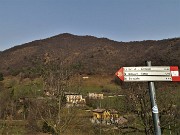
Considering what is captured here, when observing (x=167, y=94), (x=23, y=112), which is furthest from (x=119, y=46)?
(x=167, y=94)

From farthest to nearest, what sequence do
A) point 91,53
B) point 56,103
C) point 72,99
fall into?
point 91,53 → point 72,99 → point 56,103

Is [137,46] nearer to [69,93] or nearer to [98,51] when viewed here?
[98,51]

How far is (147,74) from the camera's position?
16.3ft

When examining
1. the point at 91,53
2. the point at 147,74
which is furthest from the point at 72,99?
the point at 91,53

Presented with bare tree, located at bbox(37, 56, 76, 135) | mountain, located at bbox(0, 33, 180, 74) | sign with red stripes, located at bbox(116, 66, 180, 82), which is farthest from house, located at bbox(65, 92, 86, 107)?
mountain, located at bbox(0, 33, 180, 74)

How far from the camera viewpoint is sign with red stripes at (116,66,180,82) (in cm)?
496

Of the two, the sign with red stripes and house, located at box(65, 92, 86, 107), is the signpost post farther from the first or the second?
house, located at box(65, 92, 86, 107)

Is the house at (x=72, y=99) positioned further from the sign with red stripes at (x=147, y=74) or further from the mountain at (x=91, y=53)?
the mountain at (x=91, y=53)

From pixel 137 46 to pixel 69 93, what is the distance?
89.0 meters

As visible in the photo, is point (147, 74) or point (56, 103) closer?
point (147, 74)

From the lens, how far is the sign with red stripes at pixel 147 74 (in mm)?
4965

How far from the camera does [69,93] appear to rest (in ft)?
75.2

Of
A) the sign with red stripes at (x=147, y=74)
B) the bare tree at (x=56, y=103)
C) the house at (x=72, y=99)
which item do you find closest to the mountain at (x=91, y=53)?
the house at (x=72, y=99)

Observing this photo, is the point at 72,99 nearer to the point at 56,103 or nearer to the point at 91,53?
the point at 56,103
